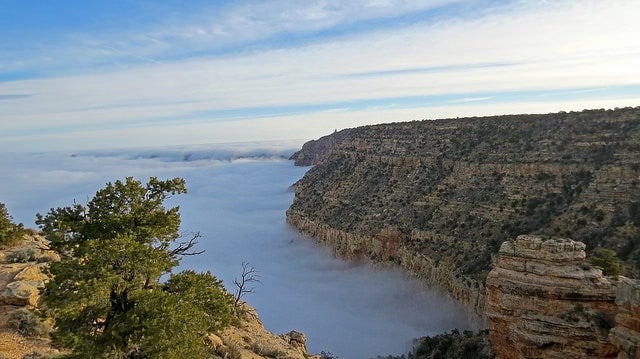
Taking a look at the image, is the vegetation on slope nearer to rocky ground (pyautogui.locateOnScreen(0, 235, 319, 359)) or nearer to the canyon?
the canyon

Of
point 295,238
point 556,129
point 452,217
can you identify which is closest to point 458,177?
point 452,217

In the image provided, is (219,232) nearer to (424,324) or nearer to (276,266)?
(276,266)

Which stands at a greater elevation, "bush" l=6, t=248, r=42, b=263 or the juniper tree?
the juniper tree

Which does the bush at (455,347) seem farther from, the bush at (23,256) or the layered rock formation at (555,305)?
the bush at (23,256)

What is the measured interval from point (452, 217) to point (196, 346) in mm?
25690

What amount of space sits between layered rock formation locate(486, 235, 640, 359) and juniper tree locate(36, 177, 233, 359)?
33.2ft

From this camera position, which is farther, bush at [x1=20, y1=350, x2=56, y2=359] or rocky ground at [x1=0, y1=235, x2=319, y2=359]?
rocky ground at [x1=0, y1=235, x2=319, y2=359]

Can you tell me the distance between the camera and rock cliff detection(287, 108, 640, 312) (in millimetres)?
25250

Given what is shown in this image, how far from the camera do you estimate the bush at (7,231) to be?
19152 mm

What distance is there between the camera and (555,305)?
14.8 meters

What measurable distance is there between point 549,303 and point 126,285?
12888mm

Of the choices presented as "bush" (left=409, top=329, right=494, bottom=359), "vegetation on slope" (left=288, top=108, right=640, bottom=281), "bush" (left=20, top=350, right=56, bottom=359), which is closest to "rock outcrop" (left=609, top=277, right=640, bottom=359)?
"bush" (left=409, top=329, right=494, bottom=359)

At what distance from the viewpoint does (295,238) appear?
4944 centimetres

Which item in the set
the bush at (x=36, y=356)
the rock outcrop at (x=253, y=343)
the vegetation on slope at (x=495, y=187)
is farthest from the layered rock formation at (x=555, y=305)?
the bush at (x=36, y=356)
